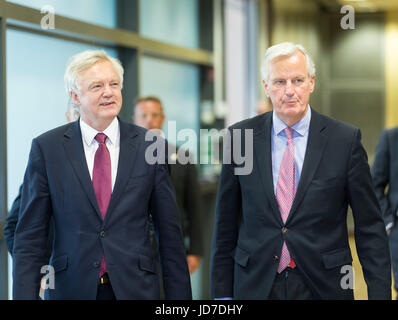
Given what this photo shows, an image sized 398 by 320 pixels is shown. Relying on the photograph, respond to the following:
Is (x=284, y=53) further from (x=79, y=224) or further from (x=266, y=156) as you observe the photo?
(x=79, y=224)

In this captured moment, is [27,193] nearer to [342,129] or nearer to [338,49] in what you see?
[342,129]

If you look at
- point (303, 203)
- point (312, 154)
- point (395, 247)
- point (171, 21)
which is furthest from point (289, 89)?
point (171, 21)

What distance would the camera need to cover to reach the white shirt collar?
241 centimetres

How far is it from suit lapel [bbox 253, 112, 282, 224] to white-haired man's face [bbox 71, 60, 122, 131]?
22.7 inches

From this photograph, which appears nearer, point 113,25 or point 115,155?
point 115,155

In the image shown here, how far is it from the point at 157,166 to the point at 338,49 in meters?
7.96

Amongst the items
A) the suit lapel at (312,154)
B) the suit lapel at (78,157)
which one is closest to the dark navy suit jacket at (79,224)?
the suit lapel at (78,157)

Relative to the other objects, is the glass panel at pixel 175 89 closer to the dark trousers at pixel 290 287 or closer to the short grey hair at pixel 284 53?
the short grey hair at pixel 284 53

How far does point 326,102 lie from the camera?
31.9ft

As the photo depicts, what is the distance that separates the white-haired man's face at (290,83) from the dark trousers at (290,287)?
61cm

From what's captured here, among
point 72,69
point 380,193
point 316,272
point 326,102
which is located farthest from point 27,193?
point 326,102

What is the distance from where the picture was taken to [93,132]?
2.41 metres

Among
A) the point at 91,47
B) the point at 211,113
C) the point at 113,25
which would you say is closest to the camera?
the point at 91,47

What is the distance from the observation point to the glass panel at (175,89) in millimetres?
5676
